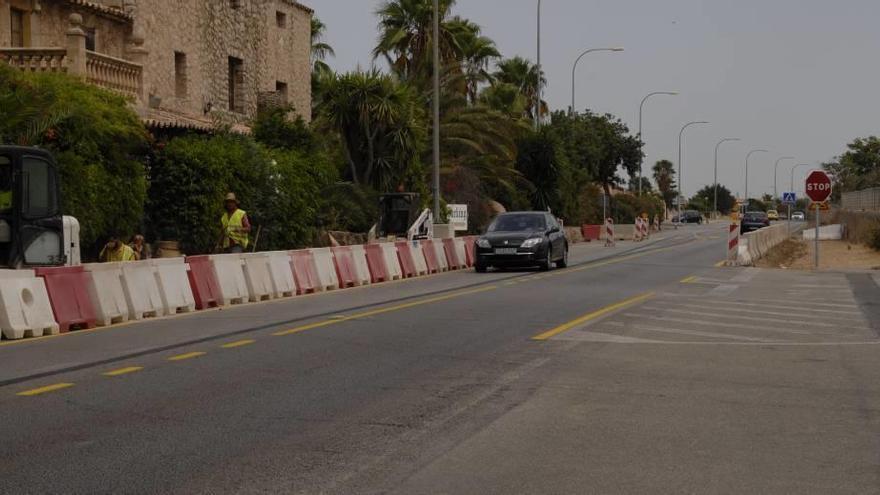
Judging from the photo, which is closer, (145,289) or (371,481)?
(371,481)

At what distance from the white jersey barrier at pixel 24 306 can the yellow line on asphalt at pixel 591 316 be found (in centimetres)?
583

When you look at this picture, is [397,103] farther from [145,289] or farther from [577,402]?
[577,402]

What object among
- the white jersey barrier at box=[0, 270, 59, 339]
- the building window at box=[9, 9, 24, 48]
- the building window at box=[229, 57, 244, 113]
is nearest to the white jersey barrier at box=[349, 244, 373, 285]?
the building window at box=[9, 9, 24, 48]

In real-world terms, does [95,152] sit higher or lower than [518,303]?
higher

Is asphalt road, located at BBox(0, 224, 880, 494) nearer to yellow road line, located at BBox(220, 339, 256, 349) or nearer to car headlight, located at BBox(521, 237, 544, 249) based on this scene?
yellow road line, located at BBox(220, 339, 256, 349)

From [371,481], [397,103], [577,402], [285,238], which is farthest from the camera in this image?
[397,103]

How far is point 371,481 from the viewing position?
21.5 ft

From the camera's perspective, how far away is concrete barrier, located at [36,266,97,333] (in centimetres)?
1473

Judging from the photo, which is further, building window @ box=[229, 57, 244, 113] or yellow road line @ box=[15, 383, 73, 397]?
building window @ box=[229, 57, 244, 113]

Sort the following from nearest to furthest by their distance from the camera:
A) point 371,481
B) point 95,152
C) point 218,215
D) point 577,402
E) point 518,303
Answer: point 371,481
point 577,402
point 518,303
point 95,152
point 218,215

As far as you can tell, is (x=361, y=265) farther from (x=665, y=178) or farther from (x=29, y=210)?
(x=665, y=178)

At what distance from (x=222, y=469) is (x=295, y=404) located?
2.22 meters

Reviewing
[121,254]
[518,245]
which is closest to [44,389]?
[121,254]

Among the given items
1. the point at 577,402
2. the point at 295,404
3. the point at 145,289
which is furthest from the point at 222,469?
the point at 145,289
